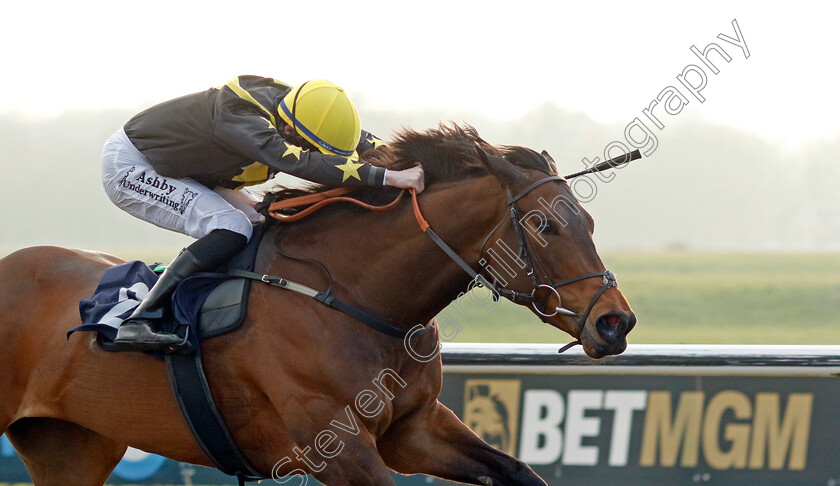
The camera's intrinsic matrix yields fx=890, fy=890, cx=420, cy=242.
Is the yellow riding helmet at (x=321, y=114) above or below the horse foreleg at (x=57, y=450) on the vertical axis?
above

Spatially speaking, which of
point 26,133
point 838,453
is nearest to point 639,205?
point 26,133

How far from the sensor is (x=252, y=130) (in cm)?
302

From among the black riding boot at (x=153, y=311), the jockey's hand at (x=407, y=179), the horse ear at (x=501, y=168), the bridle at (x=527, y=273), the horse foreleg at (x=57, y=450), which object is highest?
the horse ear at (x=501, y=168)

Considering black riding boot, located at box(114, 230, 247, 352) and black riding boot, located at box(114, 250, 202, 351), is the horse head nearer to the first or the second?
black riding boot, located at box(114, 230, 247, 352)

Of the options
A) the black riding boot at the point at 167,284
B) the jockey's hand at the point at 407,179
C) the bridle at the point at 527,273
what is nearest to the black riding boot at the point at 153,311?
the black riding boot at the point at 167,284

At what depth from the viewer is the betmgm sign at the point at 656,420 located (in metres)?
4.52

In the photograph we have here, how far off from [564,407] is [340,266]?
197cm

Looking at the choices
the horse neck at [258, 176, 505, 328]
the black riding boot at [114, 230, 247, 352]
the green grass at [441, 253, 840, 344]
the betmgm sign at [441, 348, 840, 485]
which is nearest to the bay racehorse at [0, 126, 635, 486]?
the horse neck at [258, 176, 505, 328]

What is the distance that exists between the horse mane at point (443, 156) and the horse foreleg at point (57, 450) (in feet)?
4.95

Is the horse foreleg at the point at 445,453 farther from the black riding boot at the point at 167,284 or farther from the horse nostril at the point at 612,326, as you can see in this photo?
the black riding boot at the point at 167,284

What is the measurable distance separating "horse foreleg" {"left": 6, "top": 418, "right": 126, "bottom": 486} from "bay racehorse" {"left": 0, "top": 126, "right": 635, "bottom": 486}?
0.18 m

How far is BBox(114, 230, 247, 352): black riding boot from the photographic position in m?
3.10

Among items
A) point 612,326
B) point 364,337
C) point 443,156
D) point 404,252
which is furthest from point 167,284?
point 612,326

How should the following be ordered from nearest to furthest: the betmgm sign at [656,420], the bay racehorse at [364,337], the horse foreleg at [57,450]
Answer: the bay racehorse at [364,337], the horse foreleg at [57,450], the betmgm sign at [656,420]
